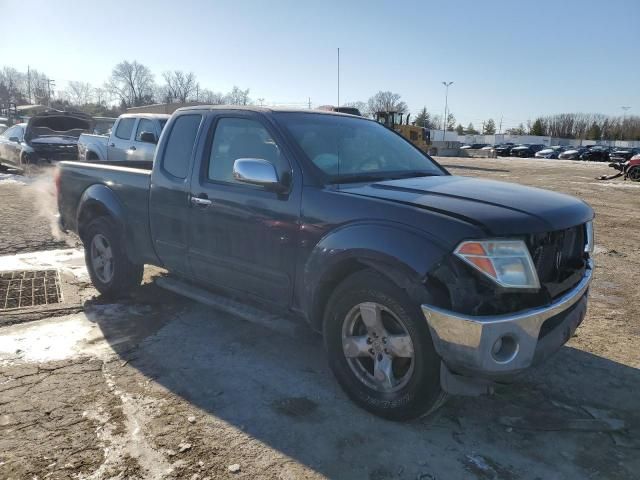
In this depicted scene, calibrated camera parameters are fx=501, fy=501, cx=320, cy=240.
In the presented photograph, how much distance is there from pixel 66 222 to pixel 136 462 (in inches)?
154

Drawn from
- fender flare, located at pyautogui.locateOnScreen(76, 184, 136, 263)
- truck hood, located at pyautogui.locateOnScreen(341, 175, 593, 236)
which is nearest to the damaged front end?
truck hood, located at pyautogui.locateOnScreen(341, 175, 593, 236)

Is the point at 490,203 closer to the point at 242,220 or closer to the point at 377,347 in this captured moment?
the point at 377,347

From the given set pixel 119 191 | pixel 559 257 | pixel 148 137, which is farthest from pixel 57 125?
pixel 559 257

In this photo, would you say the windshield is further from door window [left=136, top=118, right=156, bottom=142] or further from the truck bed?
door window [left=136, top=118, right=156, bottom=142]

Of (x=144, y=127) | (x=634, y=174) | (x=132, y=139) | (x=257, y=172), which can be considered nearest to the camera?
(x=257, y=172)

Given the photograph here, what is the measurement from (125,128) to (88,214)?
7.14m

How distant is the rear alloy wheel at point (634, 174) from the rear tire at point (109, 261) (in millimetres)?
21611

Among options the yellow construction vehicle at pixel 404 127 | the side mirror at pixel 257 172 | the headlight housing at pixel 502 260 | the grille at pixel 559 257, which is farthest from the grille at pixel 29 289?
the yellow construction vehicle at pixel 404 127

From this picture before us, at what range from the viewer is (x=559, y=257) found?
9.58 ft

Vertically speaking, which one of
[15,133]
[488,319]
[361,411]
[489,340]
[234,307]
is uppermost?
[15,133]

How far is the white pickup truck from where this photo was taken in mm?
10750

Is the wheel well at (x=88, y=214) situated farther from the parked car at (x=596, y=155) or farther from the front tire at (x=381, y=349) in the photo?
the parked car at (x=596, y=155)

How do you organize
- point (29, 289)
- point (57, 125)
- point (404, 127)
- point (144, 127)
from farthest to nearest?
1. point (404, 127)
2. point (57, 125)
3. point (144, 127)
4. point (29, 289)

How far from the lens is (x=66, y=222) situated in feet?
18.9
